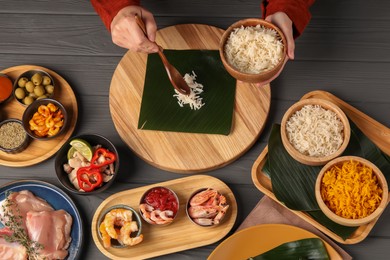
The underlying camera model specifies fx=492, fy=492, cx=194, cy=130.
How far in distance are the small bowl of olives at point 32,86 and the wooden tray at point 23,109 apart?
52 mm

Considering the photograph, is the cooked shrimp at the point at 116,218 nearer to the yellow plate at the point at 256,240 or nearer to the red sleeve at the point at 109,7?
the yellow plate at the point at 256,240

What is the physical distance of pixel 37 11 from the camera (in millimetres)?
2781

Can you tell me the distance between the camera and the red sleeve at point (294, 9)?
2.28m

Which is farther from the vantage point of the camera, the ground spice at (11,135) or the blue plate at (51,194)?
the ground spice at (11,135)

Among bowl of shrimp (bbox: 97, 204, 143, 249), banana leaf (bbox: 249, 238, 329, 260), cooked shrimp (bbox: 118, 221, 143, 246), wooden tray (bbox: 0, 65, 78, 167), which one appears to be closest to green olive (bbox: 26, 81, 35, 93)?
wooden tray (bbox: 0, 65, 78, 167)

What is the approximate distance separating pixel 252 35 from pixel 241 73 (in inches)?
7.5

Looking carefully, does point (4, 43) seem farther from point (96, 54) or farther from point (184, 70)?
point (184, 70)

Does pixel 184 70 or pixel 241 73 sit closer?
pixel 241 73

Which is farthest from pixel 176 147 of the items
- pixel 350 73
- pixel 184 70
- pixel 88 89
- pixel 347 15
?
pixel 347 15

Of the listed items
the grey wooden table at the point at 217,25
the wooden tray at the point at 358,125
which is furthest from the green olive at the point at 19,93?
the wooden tray at the point at 358,125

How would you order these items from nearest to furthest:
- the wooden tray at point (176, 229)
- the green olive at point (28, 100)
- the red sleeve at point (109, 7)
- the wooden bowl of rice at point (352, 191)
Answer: the wooden bowl of rice at point (352, 191), the wooden tray at point (176, 229), the red sleeve at point (109, 7), the green olive at point (28, 100)

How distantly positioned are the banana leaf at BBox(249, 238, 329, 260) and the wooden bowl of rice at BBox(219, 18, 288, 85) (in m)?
0.72

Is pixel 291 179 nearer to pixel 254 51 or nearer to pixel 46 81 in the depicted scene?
pixel 254 51

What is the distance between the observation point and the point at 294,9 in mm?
2283
